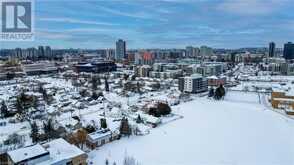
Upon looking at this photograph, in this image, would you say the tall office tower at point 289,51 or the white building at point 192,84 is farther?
the tall office tower at point 289,51

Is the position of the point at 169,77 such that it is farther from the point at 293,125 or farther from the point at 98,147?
the point at 98,147

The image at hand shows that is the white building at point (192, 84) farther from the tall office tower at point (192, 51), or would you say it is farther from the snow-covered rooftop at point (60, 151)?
the tall office tower at point (192, 51)

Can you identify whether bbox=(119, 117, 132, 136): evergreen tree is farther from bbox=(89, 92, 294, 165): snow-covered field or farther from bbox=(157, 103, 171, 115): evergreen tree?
bbox=(157, 103, 171, 115): evergreen tree

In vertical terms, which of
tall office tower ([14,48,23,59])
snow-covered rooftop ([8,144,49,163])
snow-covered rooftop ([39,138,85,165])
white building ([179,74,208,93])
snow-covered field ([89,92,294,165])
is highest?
tall office tower ([14,48,23,59])

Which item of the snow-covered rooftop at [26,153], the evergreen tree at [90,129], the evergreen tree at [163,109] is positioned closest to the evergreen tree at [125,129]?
the evergreen tree at [90,129]

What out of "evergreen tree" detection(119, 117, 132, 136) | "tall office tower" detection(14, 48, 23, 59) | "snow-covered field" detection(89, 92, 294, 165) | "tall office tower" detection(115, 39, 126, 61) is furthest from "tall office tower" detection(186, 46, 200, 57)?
"evergreen tree" detection(119, 117, 132, 136)

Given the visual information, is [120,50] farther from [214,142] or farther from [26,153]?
[26,153]

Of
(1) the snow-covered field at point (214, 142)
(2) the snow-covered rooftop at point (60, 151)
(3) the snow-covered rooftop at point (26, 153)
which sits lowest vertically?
(1) the snow-covered field at point (214, 142)

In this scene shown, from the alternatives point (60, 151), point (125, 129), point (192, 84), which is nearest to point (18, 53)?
point (192, 84)
